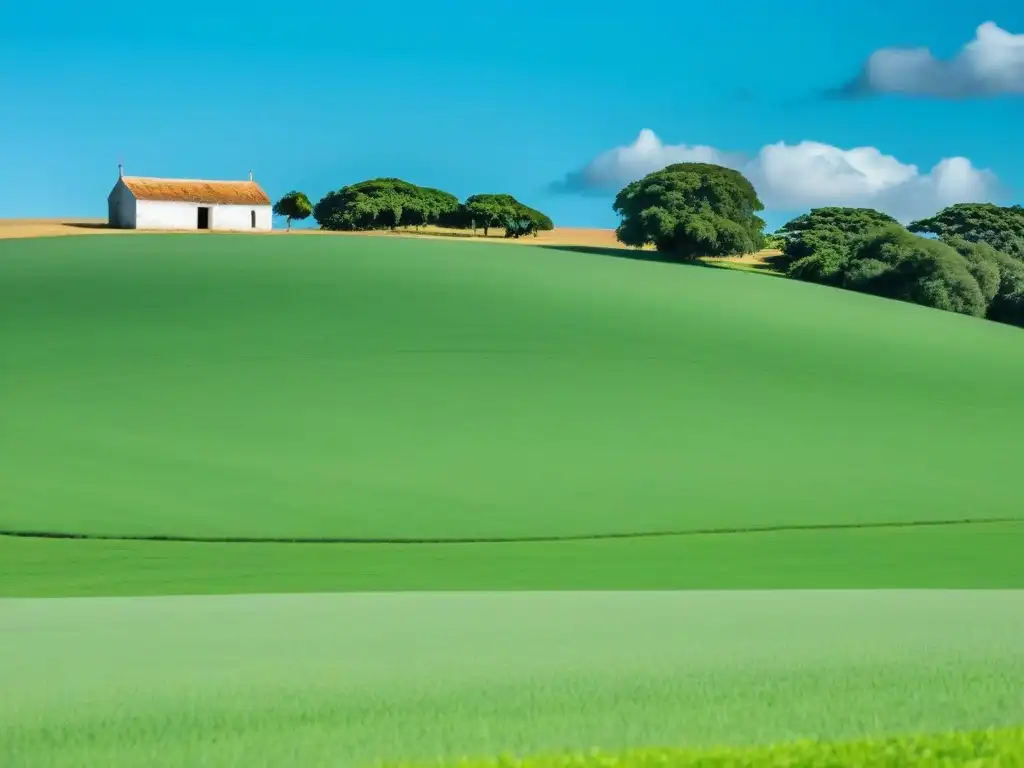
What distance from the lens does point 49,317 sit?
32.9 meters

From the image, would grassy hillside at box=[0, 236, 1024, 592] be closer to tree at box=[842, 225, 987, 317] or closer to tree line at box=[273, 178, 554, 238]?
tree at box=[842, 225, 987, 317]

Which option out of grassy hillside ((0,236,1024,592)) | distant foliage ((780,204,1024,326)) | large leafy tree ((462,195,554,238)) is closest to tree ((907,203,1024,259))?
distant foliage ((780,204,1024,326))

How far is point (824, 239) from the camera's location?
69688 millimetres

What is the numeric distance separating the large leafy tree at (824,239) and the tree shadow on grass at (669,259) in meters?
0.80

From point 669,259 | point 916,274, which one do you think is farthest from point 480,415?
point 669,259

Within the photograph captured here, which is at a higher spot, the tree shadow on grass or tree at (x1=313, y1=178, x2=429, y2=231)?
tree at (x1=313, y1=178, x2=429, y2=231)

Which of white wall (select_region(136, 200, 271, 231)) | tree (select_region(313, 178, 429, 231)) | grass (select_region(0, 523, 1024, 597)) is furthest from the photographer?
tree (select_region(313, 178, 429, 231))

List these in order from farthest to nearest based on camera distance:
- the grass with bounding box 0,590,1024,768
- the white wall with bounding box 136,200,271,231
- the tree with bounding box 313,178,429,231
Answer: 1. the tree with bounding box 313,178,429,231
2. the white wall with bounding box 136,200,271,231
3. the grass with bounding box 0,590,1024,768

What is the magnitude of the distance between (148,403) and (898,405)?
16899 millimetres

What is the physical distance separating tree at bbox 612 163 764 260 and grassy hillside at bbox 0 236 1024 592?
18.8m

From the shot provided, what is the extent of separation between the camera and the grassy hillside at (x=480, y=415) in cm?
1872

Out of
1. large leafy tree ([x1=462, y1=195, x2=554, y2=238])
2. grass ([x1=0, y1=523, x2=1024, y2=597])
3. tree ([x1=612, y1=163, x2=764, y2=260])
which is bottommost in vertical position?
grass ([x1=0, y1=523, x2=1024, y2=597])

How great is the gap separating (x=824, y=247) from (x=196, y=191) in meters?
36.6

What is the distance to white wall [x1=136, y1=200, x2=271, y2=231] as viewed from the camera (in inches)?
2844
